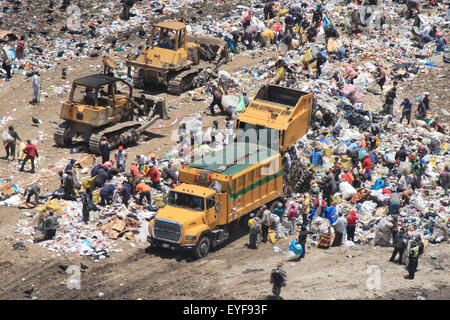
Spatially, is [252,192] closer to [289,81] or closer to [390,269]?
[390,269]

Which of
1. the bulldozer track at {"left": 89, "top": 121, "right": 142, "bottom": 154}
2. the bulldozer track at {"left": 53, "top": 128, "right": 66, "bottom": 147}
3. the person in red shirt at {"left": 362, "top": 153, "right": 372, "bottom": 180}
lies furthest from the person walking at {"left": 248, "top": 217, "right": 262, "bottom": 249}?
the bulldozer track at {"left": 53, "top": 128, "right": 66, "bottom": 147}

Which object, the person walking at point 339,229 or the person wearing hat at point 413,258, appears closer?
the person wearing hat at point 413,258

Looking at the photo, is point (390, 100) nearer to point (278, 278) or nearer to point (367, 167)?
point (367, 167)

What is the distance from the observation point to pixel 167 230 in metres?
17.7

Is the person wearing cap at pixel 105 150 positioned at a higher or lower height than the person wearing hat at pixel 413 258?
higher

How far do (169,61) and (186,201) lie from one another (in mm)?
11247

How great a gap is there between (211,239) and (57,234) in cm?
407

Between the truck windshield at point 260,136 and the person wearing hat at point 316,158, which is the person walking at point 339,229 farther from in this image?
the person wearing hat at point 316,158

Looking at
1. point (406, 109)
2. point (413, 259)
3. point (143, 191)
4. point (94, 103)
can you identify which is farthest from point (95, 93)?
point (413, 259)

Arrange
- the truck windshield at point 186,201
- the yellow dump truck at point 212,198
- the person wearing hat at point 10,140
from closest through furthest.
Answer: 1. the yellow dump truck at point 212,198
2. the truck windshield at point 186,201
3. the person wearing hat at point 10,140

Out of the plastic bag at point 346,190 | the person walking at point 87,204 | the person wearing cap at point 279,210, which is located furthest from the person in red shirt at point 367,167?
the person walking at point 87,204

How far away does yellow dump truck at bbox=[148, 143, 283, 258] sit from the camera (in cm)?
1767

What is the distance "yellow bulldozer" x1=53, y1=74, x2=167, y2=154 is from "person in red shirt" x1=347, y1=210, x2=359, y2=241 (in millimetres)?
8582

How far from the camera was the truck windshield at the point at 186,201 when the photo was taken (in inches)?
709
